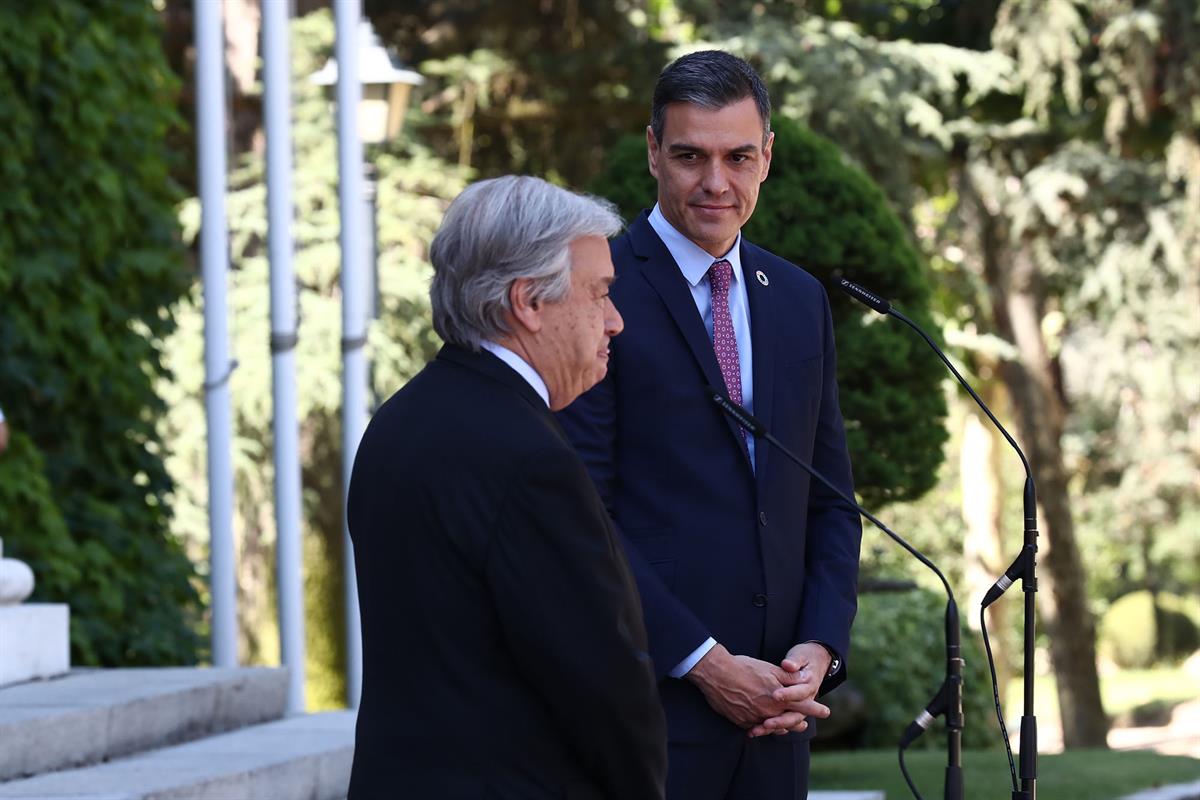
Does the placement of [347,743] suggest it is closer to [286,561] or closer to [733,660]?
[286,561]

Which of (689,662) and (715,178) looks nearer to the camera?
(689,662)

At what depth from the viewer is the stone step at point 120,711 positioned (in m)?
4.87

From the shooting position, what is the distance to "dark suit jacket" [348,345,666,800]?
214 centimetres

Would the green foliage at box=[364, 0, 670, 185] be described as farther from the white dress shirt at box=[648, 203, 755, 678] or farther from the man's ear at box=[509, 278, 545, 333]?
the man's ear at box=[509, 278, 545, 333]

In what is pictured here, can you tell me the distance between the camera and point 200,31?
24.4 feet

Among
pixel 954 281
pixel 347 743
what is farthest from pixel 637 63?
pixel 347 743

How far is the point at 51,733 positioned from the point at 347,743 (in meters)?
0.88

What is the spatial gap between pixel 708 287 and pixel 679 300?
107 millimetres

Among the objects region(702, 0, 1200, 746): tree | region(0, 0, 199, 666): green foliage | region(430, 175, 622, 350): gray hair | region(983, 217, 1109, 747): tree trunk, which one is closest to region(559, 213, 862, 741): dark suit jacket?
region(430, 175, 622, 350): gray hair

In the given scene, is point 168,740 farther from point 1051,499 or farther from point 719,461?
point 1051,499

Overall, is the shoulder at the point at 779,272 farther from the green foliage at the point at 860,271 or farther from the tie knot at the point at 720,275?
the green foliage at the point at 860,271

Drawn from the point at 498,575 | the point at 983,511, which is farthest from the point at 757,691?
the point at 983,511

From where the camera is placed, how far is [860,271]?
23.3ft

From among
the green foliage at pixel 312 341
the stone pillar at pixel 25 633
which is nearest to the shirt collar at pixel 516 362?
the stone pillar at pixel 25 633
